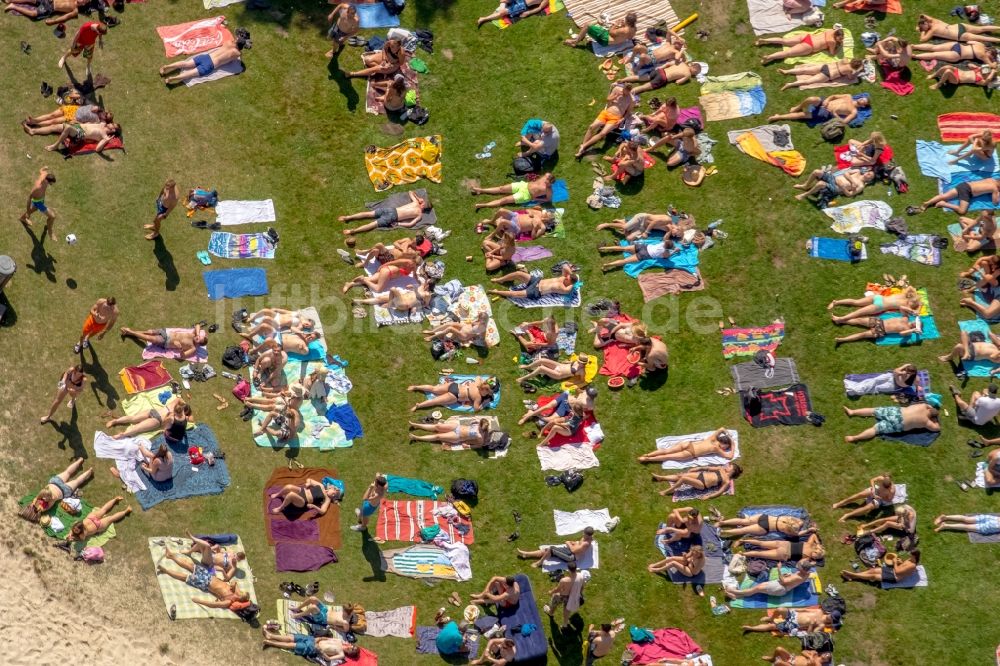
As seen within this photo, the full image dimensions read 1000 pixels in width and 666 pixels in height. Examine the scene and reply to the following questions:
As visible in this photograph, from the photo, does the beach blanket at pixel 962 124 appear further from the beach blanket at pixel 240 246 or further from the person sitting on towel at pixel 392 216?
the beach blanket at pixel 240 246

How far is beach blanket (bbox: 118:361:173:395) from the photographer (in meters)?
28.7

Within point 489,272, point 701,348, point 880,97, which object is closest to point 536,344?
point 489,272

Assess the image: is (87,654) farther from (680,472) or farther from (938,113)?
(938,113)

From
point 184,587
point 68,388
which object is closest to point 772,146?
point 184,587

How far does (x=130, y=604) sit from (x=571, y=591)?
10080 millimetres

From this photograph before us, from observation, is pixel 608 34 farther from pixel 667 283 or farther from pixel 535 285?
pixel 535 285

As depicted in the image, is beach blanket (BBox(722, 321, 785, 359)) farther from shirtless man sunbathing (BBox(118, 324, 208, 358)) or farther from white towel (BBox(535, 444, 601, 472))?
shirtless man sunbathing (BBox(118, 324, 208, 358))

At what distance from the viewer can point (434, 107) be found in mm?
32094

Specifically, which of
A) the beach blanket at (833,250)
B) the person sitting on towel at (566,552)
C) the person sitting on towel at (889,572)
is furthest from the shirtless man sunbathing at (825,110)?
the person sitting on towel at (566,552)

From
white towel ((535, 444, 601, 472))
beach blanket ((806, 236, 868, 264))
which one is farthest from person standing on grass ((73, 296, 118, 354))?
beach blanket ((806, 236, 868, 264))

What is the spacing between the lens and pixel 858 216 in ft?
103

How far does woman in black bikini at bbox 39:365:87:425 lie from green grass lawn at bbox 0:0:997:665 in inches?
16.1

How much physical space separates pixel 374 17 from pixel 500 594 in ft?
53.1

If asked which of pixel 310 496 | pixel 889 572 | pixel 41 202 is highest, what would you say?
pixel 41 202
